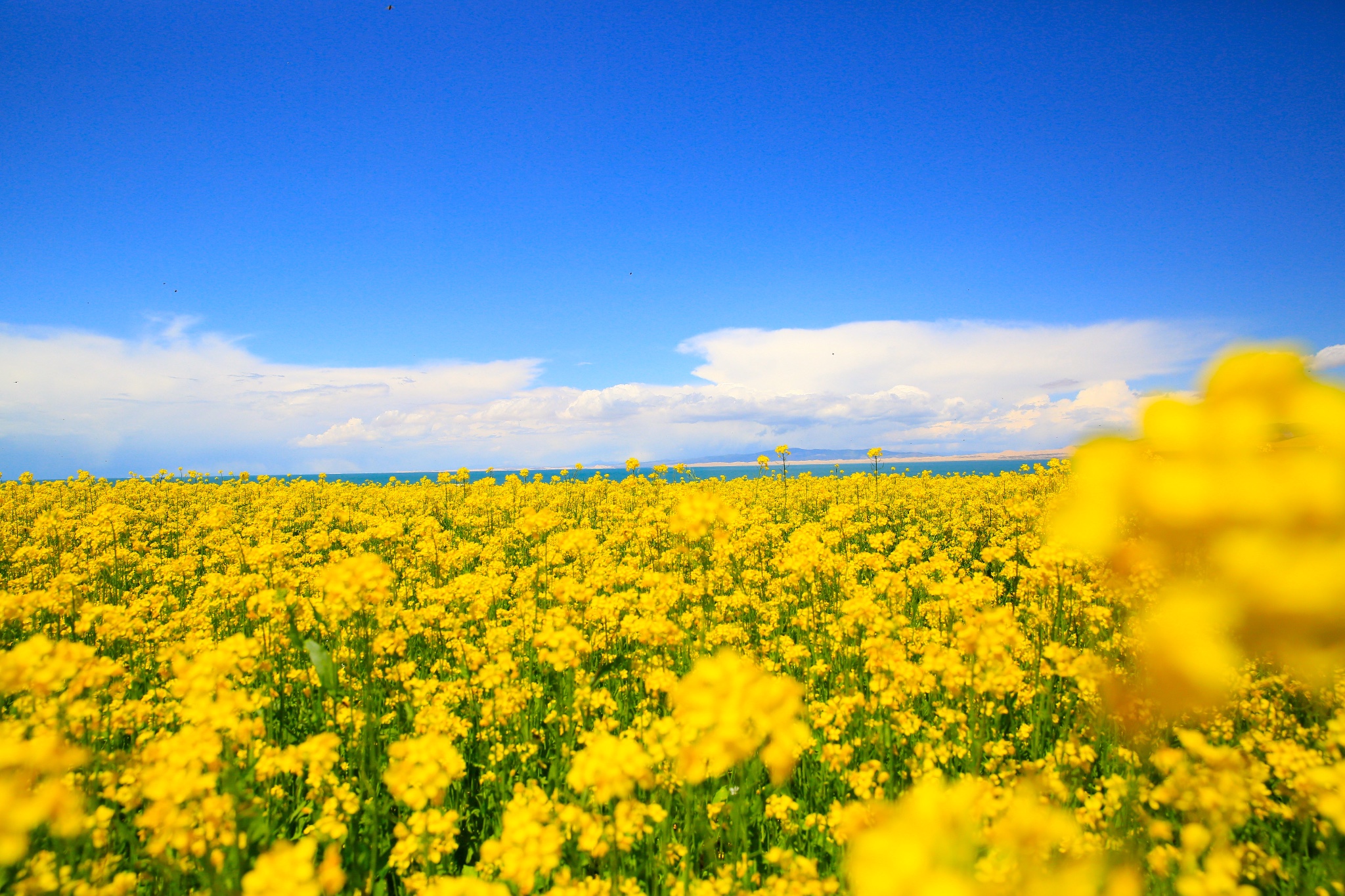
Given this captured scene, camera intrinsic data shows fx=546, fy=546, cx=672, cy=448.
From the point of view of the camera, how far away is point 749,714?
1.50 m

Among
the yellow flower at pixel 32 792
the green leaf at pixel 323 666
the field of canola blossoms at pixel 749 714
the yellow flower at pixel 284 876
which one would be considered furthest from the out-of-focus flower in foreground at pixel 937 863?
the green leaf at pixel 323 666

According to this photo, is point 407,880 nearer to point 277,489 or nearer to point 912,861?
point 912,861

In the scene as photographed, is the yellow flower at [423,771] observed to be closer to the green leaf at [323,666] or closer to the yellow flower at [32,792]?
the yellow flower at [32,792]

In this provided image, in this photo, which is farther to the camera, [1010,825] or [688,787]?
[688,787]

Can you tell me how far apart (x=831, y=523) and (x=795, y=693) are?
9258 millimetres

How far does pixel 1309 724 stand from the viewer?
14.8 ft

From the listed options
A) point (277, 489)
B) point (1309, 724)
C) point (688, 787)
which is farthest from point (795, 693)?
point (277, 489)

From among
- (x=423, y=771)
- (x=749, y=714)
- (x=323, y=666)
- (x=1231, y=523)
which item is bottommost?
(x=423, y=771)

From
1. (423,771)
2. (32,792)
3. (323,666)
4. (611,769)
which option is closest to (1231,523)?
(611,769)

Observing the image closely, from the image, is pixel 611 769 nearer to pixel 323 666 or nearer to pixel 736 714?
pixel 736 714

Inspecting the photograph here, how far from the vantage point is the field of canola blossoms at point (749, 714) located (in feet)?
3.14

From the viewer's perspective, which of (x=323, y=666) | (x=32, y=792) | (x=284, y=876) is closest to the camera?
(x=284, y=876)

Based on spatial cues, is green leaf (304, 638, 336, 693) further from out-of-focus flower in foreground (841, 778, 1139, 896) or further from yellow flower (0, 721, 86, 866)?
out-of-focus flower in foreground (841, 778, 1139, 896)

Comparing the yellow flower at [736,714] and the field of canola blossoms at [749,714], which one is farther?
the yellow flower at [736,714]
